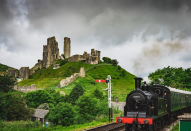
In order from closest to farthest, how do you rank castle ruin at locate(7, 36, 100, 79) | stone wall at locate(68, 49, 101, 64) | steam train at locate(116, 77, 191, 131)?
1. steam train at locate(116, 77, 191, 131)
2. stone wall at locate(68, 49, 101, 64)
3. castle ruin at locate(7, 36, 100, 79)

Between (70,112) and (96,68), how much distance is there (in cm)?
7585

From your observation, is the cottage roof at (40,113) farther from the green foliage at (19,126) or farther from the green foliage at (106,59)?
the green foliage at (106,59)

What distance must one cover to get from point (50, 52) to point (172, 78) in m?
82.1

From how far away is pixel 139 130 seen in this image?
477 inches

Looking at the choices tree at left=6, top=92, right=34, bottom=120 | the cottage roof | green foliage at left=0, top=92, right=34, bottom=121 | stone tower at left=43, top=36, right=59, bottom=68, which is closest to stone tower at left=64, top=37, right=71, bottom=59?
stone tower at left=43, top=36, right=59, bottom=68

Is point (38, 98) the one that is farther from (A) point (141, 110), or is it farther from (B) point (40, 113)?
(A) point (141, 110)

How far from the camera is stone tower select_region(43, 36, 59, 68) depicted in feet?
400

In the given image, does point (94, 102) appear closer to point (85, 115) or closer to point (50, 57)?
point (85, 115)

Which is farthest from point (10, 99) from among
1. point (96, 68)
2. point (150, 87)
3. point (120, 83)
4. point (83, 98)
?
point (96, 68)

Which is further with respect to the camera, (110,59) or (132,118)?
(110,59)

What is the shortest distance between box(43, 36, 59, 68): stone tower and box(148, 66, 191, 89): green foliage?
7343 cm

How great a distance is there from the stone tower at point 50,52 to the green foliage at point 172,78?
73430 millimetres

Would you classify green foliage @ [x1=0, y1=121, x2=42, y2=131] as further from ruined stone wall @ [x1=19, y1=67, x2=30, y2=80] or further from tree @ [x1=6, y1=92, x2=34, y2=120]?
ruined stone wall @ [x1=19, y1=67, x2=30, y2=80]

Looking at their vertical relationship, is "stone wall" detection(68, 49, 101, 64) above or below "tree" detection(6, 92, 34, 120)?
above
